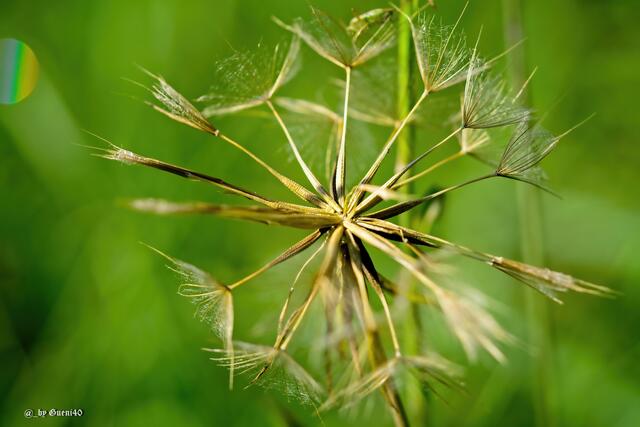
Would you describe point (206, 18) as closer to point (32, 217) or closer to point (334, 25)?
point (32, 217)

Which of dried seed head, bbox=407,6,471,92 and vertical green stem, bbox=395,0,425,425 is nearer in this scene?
dried seed head, bbox=407,6,471,92

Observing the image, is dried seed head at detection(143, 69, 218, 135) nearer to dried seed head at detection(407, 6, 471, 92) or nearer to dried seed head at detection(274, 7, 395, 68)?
dried seed head at detection(274, 7, 395, 68)

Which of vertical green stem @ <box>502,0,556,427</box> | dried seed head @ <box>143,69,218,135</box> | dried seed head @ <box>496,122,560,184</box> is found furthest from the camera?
vertical green stem @ <box>502,0,556,427</box>

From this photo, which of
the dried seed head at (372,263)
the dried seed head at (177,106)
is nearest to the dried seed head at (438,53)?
the dried seed head at (372,263)

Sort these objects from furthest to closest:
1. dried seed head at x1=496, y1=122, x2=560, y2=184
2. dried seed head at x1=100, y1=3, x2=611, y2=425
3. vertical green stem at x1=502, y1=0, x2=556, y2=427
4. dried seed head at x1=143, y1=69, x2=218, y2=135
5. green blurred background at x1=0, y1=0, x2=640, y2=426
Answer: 1. green blurred background at x1=0, y1=0, x2=640, y2=426
2. vertical green stem at x1=502, y1=0, x2=556, y2=427
3. dried seed head at x1=143, y1=69, x2=218, y2=135
4. dried seed head at x1=496, y1=122, x2=560, y2=184
5. dried seed head at x1=100, y1=3, x2=611, y2=425

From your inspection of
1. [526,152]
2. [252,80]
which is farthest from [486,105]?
[252,80]

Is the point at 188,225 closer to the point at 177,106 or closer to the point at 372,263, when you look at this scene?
the point at 177,106

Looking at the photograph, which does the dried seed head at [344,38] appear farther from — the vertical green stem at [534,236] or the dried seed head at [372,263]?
the vertical green stem at [534,236]

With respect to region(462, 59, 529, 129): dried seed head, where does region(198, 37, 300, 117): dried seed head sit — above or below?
below

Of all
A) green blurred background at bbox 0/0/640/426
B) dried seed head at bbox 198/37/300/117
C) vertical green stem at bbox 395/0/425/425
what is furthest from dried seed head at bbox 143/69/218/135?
green blurred background at bbox 0/0/640/426
